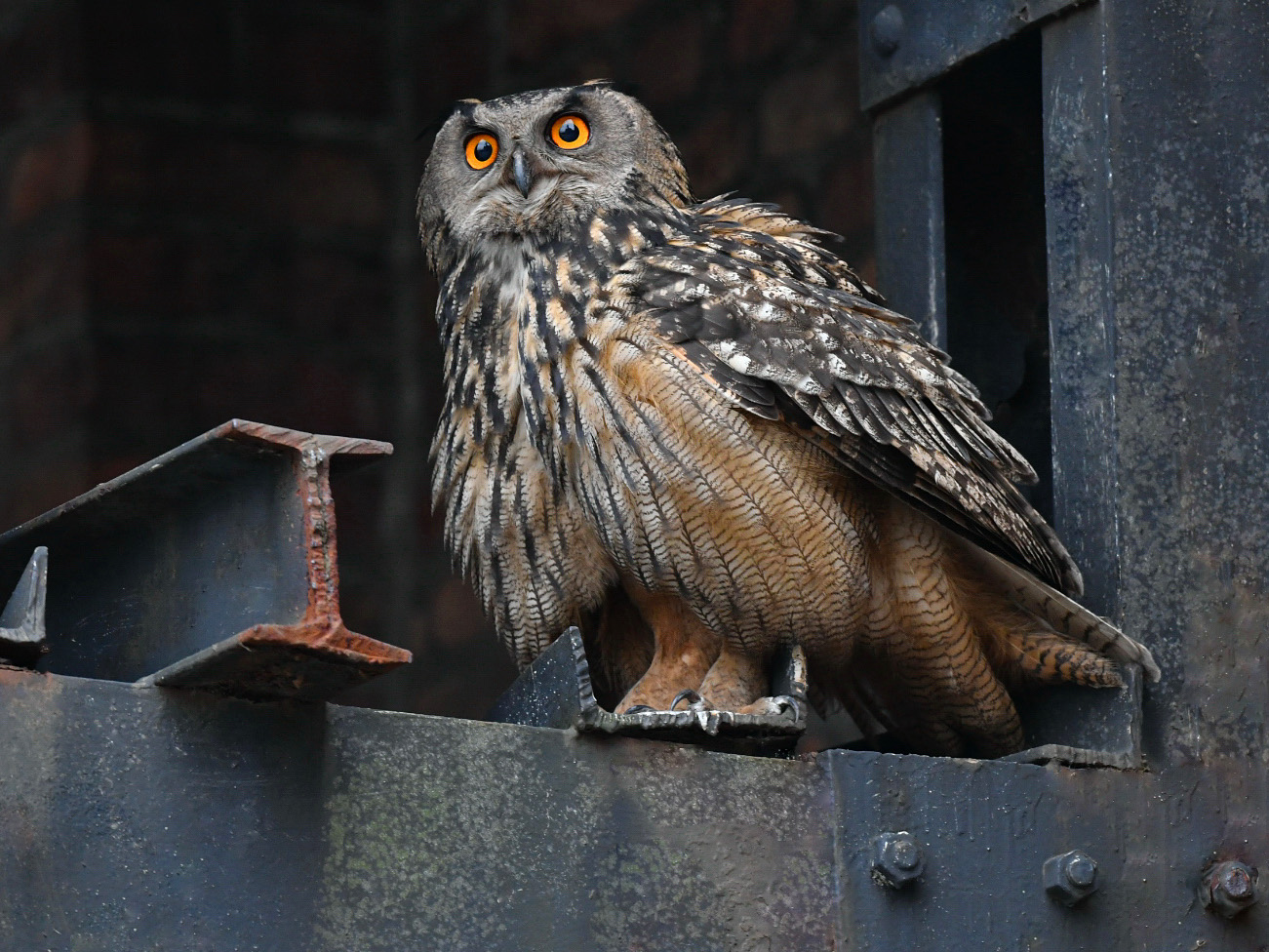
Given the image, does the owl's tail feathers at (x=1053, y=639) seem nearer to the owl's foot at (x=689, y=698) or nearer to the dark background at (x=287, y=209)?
the owl's foot at (x=689, y=698)

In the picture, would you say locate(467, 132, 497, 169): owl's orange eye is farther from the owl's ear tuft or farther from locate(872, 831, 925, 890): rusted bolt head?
locate(872, 831, 925, 890): rusted bolt head

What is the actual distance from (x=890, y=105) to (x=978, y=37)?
24 cm

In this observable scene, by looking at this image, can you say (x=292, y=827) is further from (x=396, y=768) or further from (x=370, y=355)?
(x=370, y=355)

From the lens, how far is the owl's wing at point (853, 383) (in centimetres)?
256

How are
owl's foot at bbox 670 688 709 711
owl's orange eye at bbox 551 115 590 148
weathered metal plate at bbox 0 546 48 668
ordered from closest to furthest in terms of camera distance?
weathered metal plate at bbox 0 546 48 668 → owl's foot at bbox 670 688 709 711 → owl's orange eye at bbox 551 115 590 148

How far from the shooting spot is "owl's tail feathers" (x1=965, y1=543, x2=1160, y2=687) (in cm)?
257

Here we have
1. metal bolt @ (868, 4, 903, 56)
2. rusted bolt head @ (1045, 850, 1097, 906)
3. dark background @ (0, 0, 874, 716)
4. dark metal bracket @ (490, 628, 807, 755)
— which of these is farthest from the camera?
dark background @ (0, 0, 874, 716)

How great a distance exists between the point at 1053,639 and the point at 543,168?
3.24 ft

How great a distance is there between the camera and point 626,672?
2.89 m

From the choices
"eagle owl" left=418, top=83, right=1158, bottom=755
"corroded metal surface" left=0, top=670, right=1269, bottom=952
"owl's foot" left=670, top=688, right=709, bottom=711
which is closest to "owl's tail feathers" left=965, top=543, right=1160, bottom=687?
"eagle owl" left=418, top=83, right=1158, bottom=755

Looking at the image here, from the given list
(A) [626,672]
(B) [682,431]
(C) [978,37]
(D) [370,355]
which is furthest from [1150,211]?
(D) [370,355]

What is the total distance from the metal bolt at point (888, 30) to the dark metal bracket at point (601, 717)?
1.08 m

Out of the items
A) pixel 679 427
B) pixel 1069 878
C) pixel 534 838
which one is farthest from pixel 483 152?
pixel 1069 878

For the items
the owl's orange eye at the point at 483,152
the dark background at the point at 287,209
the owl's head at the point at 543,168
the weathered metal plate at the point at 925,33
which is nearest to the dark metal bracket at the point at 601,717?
the owl's head at the point at 543,168
